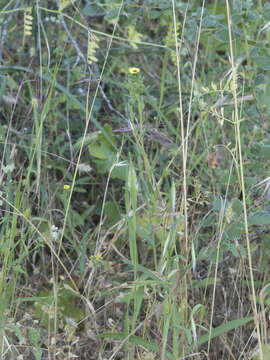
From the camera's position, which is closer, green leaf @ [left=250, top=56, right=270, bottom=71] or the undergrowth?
the undergrowth

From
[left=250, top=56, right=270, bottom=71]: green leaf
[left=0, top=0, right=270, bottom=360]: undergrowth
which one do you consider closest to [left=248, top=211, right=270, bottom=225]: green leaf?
[left=0, top=0, right=270, bottom=360]: undergrowth

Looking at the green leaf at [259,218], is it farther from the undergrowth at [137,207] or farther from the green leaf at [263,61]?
the green leaf at [263,61]

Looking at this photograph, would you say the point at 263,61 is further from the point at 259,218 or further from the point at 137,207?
the point at 137,207

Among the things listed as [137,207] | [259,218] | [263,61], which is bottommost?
[137,207]

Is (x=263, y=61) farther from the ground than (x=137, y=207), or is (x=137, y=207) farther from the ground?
(x=263, y=61)

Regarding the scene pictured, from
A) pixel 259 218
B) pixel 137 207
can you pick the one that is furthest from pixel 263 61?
pixel 137 207

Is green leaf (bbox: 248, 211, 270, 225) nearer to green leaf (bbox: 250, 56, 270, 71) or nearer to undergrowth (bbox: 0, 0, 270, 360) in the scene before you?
undergrowth (bbox: 0, 0, 270, 360)

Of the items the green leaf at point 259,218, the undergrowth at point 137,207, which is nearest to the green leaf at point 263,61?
the undergrowth at point 137,207

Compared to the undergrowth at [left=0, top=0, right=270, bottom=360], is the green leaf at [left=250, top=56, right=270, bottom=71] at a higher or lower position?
higher

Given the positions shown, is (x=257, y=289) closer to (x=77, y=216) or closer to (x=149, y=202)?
(x=149, y=202)

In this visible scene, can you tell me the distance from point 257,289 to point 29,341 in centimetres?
61

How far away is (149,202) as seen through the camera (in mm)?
1507

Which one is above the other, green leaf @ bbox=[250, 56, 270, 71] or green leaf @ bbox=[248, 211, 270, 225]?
green leaf @ bbox=[250, 56, 270, 71]

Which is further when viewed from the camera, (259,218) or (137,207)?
(137,207)
